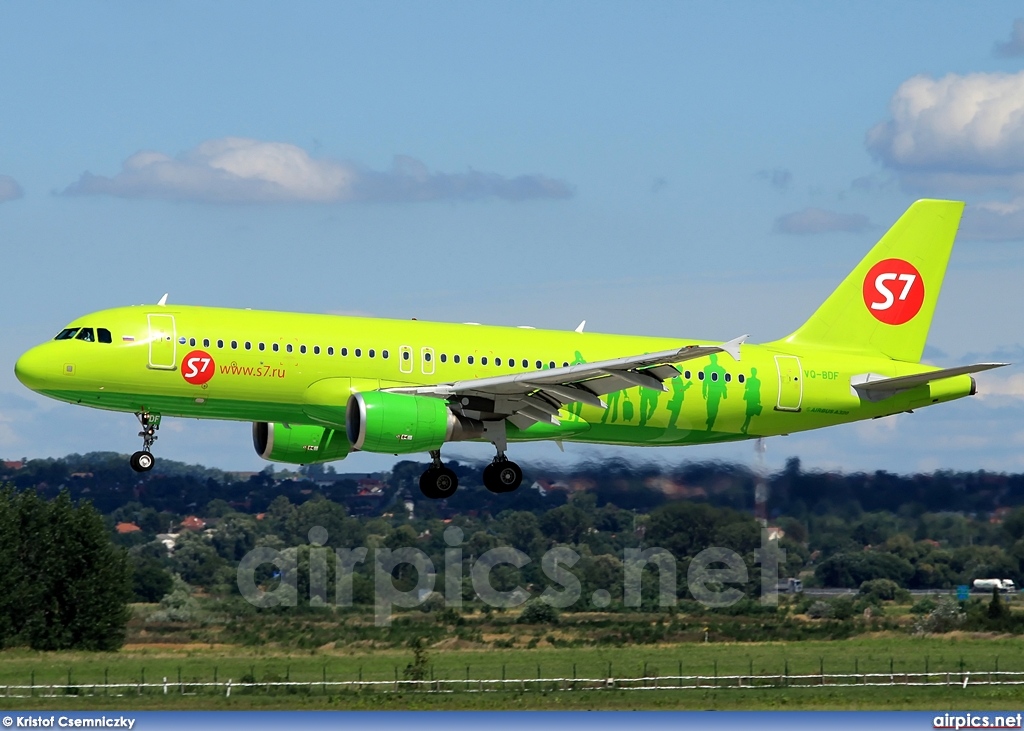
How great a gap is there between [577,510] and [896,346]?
56.2 ft

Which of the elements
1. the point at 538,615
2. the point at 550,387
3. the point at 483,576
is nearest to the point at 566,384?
the point at 550,387

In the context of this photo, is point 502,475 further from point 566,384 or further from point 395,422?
point 395,422

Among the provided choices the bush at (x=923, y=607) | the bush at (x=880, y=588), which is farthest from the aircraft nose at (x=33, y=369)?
the bush at (x=923, y=607)

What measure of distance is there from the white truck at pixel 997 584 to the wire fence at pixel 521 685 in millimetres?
11002

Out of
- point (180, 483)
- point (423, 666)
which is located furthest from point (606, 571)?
point (180, 483)

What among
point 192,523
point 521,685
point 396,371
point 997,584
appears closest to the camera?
point 396,371

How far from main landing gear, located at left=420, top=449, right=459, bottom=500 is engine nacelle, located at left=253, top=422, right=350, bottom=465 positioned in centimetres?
289

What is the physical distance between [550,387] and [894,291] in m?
12.8

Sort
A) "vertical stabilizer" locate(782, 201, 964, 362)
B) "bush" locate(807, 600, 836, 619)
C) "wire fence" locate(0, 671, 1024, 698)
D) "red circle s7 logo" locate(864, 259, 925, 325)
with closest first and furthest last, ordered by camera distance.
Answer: "wire fence" locate(0, 671, 1024, 698) → "vertical stabilizer" locate(782, 201, 964, 362) → "red circle s7 logo" locate(864, 259, 925, 325) → "bush" locate(807, 600, 836, 619)

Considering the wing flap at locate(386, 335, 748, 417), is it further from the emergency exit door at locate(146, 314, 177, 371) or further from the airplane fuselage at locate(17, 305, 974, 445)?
the emergency exit door at locate(146, 314, 177, 371)

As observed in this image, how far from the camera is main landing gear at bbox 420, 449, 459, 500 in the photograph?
47.8m

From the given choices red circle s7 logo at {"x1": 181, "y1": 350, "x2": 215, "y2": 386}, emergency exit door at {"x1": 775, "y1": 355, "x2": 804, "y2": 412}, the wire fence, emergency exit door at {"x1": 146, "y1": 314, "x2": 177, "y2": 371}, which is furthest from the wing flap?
the wire fence

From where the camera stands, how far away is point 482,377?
153ft

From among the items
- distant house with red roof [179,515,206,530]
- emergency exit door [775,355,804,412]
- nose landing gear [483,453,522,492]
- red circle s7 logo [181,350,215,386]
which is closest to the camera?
red circle s7 logo [181,350,215,386]
